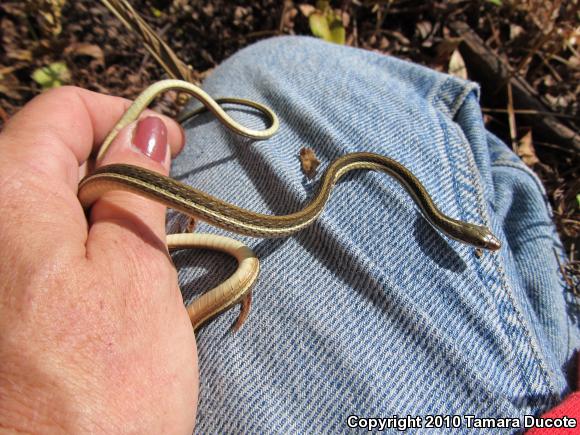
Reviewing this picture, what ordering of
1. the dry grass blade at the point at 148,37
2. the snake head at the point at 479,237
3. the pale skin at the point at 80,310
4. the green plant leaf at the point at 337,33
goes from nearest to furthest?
the pale skin at the point at 80,310 → the snake head at the point at 479,237 → the dry grass blade at the point at 148,37 → the green plant leaf at the point at 337,33

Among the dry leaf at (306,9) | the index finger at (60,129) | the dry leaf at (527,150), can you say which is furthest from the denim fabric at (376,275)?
the dry leaf at (306,9)

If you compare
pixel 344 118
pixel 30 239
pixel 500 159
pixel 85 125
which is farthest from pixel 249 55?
pixel 30 239

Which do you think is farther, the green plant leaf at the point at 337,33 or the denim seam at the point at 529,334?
the green plant leaf at the point at 337,33

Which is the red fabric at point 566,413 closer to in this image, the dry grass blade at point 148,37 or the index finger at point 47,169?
the index finger at point 47,169

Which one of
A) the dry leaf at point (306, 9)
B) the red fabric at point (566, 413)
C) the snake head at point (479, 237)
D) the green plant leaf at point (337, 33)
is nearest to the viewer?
the red fabric at point (566, 413)

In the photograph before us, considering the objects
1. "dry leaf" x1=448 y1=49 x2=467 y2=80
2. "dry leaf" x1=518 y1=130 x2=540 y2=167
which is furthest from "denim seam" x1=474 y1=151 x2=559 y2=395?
"dry leaf" x1=448 y1=49 x2=467 y2=80

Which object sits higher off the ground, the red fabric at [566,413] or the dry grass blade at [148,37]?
the dry grass blade at [148,37]

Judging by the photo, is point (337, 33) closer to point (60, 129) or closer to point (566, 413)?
point (60, 129)
